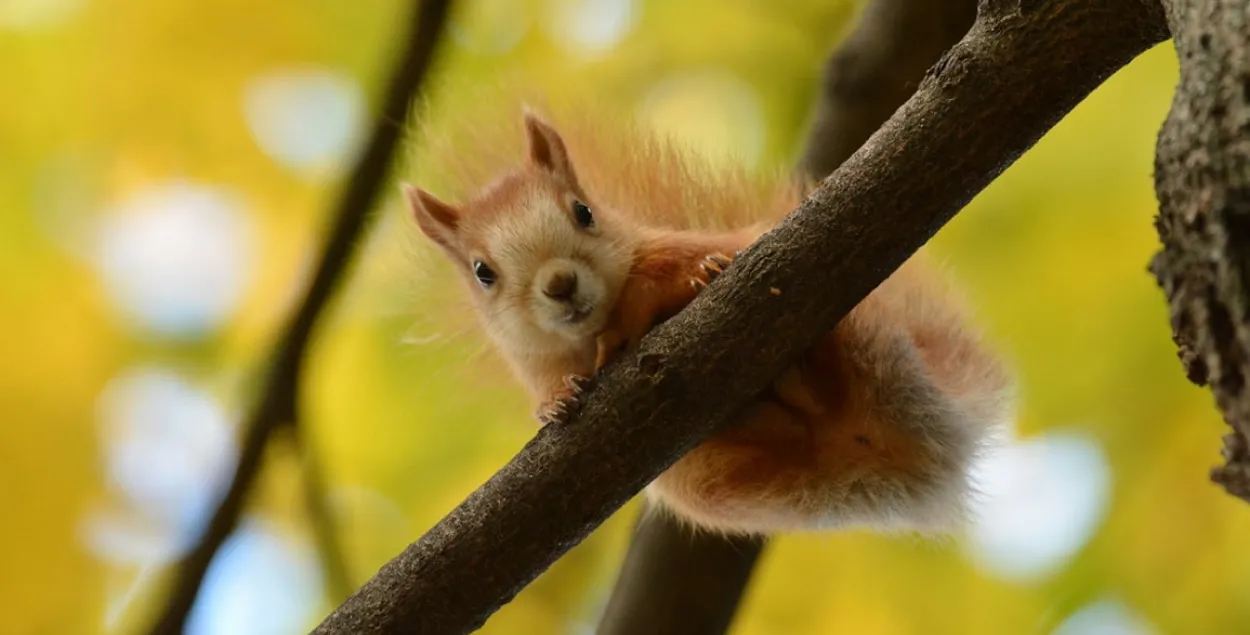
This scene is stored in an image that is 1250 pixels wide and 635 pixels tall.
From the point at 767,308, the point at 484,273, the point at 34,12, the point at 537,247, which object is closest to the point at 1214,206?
the point at 767,308

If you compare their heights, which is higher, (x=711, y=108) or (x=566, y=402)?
(x=711, y=108)

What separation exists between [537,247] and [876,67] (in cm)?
106

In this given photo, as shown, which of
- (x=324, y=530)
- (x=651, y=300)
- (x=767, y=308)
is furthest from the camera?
(x=324, y=530)

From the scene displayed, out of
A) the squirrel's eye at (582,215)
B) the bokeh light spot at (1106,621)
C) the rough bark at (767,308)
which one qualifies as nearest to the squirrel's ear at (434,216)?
the squirrel's eye at (582,215)

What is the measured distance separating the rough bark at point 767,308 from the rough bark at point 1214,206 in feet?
1.41

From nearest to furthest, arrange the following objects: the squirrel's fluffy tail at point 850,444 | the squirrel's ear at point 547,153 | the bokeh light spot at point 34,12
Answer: the squirrel's fluffy tail at point 850,444 → the squirrel's ear at point 547,153 → the bokeh light spot at point 34,12

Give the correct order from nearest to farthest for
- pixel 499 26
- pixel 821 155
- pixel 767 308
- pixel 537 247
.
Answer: pixel 767 308 → pixel 537 247 → pixel 821 155 → pixel 499 26

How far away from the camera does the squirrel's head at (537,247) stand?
7.05ft

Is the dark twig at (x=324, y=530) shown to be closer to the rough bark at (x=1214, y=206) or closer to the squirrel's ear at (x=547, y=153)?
the squirrel's ear at (x=547, y=153)

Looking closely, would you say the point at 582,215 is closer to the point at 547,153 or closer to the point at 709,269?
the point at 547,153

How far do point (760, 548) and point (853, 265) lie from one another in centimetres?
134

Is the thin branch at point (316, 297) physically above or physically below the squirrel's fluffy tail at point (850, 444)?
below

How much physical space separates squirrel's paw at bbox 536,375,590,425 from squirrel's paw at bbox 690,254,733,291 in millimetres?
274

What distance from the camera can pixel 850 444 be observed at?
2170 mm
